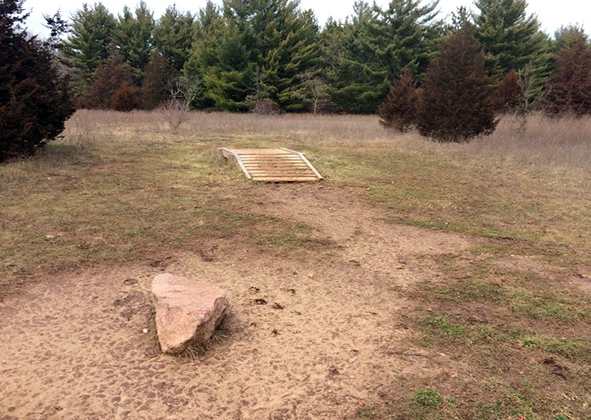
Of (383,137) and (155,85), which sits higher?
(155,85)

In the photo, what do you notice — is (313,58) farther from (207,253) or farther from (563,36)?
(207,253)

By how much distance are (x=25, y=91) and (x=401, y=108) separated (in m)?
11.8

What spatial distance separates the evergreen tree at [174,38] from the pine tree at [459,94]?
80.9 ft

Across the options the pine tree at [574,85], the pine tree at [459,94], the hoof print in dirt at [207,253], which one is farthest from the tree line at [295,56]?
the hoof print in dirt at [207,253]

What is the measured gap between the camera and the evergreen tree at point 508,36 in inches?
1141

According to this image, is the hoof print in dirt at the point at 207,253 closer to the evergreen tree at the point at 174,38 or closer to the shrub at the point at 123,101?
the shrub at the point at 123,101

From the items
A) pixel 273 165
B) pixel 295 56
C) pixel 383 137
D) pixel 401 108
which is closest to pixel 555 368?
pixel 273 165

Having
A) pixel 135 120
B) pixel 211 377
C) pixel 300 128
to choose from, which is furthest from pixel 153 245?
pixel 135 120

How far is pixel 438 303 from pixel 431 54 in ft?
95.2

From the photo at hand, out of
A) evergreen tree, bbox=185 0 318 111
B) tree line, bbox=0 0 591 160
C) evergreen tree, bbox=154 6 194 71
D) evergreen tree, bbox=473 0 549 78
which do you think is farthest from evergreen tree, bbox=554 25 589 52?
evergreen tree, bbox=154 6 194 71

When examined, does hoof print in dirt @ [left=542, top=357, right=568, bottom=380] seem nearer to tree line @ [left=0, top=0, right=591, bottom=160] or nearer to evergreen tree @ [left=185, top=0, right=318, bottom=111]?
tree line @ [left=0, top=0, right=591, bottom=160]

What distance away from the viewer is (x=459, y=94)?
1359 cm

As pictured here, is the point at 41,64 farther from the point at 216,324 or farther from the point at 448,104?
the point at 448,104

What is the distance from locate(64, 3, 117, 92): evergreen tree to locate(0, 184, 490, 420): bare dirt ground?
3506 centimetres
